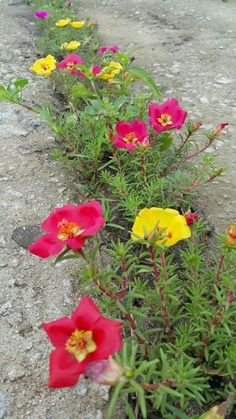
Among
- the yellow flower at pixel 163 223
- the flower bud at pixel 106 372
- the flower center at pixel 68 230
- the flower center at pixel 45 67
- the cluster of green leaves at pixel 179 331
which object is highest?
the flower center at pixel 68 230

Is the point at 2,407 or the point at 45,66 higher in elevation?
the point at 45,66

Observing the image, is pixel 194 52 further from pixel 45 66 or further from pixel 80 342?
pixel 80 342

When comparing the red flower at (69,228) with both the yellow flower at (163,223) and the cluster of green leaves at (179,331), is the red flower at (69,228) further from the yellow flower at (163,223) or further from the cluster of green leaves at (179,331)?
the yellow flower at (163,223)

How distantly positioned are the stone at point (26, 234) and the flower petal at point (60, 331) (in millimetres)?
877

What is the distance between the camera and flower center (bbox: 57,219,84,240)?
1245 millimetres

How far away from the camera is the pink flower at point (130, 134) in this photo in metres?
1.95

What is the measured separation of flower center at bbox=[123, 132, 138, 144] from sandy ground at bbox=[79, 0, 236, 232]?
1.47 feet

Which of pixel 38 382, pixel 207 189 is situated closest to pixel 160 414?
pixel 38 382

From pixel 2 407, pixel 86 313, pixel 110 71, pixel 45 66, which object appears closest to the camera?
pixel 86 313

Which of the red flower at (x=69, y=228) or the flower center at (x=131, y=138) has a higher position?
the red flower at (x=69, y=228)

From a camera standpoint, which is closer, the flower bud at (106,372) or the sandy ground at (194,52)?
the flower bud at (106,372)

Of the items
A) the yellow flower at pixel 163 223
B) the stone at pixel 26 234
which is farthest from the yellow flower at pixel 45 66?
the yellow flower at pixel 163 223

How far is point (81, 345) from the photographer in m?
1.06

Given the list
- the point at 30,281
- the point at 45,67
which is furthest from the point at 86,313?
the point at 45,67
